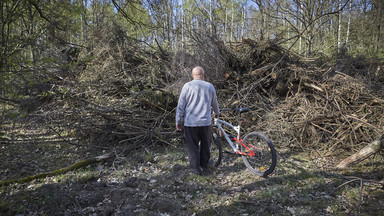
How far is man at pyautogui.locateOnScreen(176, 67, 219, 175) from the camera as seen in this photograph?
383 centimetres

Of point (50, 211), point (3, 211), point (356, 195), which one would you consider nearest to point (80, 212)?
point (50, 211)

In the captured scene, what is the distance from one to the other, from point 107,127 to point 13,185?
93.7 inches

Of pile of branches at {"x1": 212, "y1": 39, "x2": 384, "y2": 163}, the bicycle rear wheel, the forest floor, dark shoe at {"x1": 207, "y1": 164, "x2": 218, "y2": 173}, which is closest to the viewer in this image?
the forest floor

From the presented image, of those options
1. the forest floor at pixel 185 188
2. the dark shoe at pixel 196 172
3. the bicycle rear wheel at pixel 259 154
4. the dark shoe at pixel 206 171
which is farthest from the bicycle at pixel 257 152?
the dark shoe at pixel 196 172

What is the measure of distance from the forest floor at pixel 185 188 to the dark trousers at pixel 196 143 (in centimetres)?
29

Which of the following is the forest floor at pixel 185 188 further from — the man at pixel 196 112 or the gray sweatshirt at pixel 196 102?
the gray sweatshirt at pixel 196 102

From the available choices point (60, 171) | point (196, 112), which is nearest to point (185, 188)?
point (196, 112)

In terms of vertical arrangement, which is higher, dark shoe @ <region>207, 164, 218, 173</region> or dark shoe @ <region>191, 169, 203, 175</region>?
dark shoe @ <region>191, 169, 203, 175</region>

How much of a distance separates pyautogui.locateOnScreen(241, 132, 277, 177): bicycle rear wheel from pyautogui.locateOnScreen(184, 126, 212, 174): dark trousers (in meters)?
0.76

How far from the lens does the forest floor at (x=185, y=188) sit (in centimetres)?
306

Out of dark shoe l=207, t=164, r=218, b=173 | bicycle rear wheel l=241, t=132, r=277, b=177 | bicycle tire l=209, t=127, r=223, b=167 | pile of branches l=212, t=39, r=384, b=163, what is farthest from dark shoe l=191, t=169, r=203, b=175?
pile of branches l=212, t=39, r=384, b=163

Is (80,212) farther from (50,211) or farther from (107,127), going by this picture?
(107,127)

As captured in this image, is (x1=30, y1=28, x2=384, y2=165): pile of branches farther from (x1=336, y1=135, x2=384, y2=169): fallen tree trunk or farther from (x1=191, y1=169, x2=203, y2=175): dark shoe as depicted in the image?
(x1=191, y1=169, x2=203, y2=175): dark shoe

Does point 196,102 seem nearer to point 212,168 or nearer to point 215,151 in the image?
point 212,168
